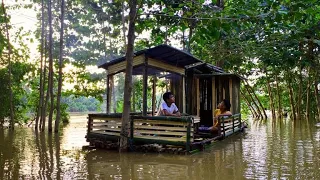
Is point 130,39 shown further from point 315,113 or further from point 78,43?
point 315,113

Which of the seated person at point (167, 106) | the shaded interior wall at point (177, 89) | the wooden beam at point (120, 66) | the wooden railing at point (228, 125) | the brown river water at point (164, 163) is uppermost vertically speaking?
the wooden beam at point (120, 66)

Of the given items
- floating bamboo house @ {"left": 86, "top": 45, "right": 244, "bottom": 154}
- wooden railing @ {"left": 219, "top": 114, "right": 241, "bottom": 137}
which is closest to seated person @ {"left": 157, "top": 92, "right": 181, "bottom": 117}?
floating bamboo house @ {"left": 86, "top": 45, "right": 244, "bottom": 154}

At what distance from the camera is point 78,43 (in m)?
20.2

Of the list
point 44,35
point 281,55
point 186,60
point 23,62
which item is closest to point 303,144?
point 281,55

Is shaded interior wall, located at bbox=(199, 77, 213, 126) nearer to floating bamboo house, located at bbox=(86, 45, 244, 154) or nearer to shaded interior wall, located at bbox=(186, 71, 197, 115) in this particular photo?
floating bamboo house, located at bbox=(86, 45, 244, 154)

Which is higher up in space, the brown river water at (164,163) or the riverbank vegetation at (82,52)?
the riverbank vegetation at (82,52)

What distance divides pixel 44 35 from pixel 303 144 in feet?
43.4


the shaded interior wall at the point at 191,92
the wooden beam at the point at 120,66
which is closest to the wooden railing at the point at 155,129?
the wooden beam at the point at 120,66

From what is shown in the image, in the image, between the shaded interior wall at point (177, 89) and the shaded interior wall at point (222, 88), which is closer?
the shaded interior wall at point (177, 89)

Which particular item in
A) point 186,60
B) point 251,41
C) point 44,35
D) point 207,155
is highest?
point 44,35

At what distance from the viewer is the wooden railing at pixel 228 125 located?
11215 millimetres

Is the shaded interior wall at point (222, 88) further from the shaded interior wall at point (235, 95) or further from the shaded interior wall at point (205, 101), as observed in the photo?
the shaded interior wall at point (205, 101)

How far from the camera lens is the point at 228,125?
1216cm

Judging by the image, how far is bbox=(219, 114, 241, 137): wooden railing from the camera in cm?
1121
